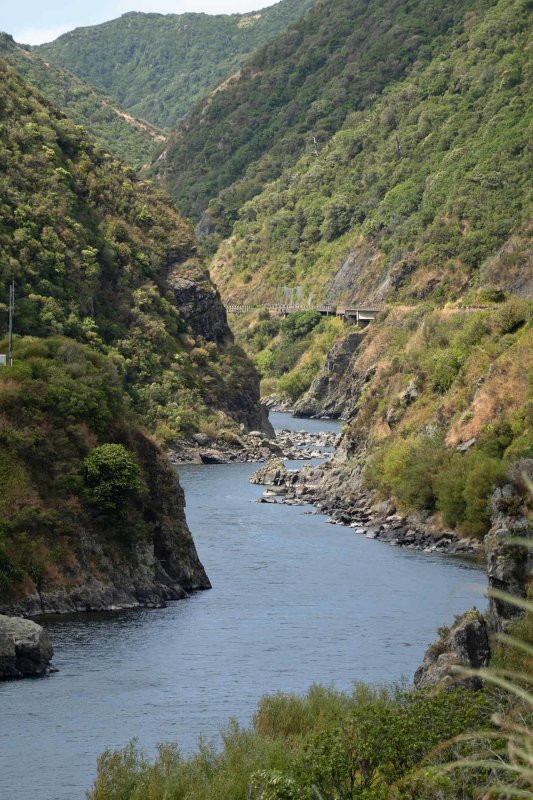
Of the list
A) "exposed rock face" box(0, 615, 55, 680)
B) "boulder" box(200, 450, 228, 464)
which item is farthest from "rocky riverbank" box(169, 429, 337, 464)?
"exposed rock face" box(0, 615, 55, 680)

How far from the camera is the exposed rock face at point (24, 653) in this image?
6128cm

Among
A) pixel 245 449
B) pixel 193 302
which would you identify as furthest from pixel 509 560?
pixel 193 302

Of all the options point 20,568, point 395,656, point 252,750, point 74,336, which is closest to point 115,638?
point 20,568

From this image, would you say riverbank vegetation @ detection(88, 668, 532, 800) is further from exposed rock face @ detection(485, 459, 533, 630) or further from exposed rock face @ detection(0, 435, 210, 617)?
exposed rock face @ detection(0, 435, 210, 617)

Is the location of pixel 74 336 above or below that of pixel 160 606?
above

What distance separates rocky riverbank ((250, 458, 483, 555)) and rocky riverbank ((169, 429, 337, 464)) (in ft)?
73.7

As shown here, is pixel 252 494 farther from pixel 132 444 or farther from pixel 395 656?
pixel 395 656

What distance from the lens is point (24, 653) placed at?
6134 centimetres

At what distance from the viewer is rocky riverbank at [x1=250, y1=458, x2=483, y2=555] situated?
10162cm

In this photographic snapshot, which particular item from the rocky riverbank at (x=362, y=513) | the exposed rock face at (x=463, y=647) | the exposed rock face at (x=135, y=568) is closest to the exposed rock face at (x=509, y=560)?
the exposed rock face at (x=463, y=647)

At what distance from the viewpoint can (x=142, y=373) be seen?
17638 centimetres

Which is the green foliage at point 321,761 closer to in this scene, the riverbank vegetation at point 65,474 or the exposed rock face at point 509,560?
the exposed rock face at point 509,560

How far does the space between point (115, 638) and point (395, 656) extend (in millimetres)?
12716

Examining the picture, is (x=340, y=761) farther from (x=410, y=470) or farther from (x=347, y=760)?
(x=410, y=470)
